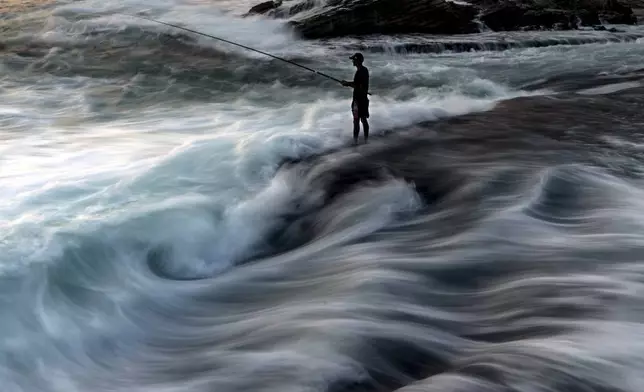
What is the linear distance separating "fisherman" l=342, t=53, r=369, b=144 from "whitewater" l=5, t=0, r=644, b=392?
30 centimetres

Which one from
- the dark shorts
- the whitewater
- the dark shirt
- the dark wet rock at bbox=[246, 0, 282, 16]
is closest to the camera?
the whitewater

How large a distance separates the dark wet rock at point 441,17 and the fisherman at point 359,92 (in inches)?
389

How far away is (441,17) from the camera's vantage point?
19.1 m

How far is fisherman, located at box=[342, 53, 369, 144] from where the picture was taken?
8491 millimetres

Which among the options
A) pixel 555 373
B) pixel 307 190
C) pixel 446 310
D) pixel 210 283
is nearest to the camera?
pixel 555 373

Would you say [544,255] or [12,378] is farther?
[544,255]

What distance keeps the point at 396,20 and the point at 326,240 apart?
1337cm

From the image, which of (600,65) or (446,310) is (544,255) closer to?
(446,310)

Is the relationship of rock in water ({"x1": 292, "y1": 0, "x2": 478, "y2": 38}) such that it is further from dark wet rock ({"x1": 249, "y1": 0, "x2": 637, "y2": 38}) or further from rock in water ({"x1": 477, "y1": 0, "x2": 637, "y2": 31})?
rock in water ({"x1": 477, "y1": 0, "x2": 637, "y2": 31})

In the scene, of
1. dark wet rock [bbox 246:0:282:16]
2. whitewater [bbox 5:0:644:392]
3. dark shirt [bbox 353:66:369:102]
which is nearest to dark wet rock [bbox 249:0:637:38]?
dark wet rock [bbox 246:0:282:16]

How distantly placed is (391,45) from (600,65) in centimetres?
502

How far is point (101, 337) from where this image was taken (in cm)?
521

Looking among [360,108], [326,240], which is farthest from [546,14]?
[326,240]

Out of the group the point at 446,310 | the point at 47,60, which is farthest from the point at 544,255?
the point at 47,60
